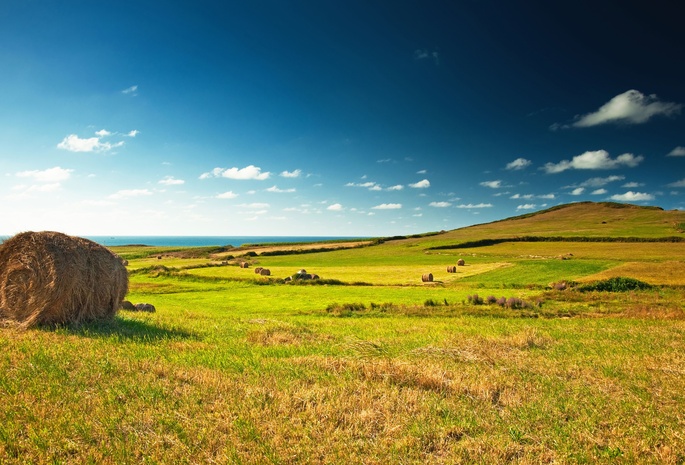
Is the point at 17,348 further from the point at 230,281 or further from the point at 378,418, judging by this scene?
the point at 230,281

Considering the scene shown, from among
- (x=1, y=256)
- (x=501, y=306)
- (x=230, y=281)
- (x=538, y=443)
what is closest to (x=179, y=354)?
(x=538, y=443)

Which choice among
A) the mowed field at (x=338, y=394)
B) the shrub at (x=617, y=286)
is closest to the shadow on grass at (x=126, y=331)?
the mowed field at (x=338, y=394)

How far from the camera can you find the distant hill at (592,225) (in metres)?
94.2

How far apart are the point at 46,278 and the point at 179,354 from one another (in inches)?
285

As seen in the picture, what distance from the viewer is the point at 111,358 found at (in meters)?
9.05

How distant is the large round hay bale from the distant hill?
92451 mm

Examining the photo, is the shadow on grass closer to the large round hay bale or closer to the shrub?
the large round hay bale

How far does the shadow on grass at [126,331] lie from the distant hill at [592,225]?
303 ft

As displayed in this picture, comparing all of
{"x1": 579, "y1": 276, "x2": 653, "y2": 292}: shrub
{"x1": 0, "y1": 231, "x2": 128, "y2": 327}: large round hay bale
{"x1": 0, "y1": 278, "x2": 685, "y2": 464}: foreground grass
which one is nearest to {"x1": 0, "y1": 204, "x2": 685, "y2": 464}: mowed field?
{"x1": 0, "y1": 278, "x2": 685, "y2": 464}: foreground grass

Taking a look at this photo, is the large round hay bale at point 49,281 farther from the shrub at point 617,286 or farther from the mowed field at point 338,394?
the shrub at point 617,286

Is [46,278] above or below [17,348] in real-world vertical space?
above

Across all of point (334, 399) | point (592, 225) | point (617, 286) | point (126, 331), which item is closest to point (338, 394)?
point (334, 399)

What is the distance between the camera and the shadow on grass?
39.1 feet

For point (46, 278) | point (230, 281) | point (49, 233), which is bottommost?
point (230, 281)
